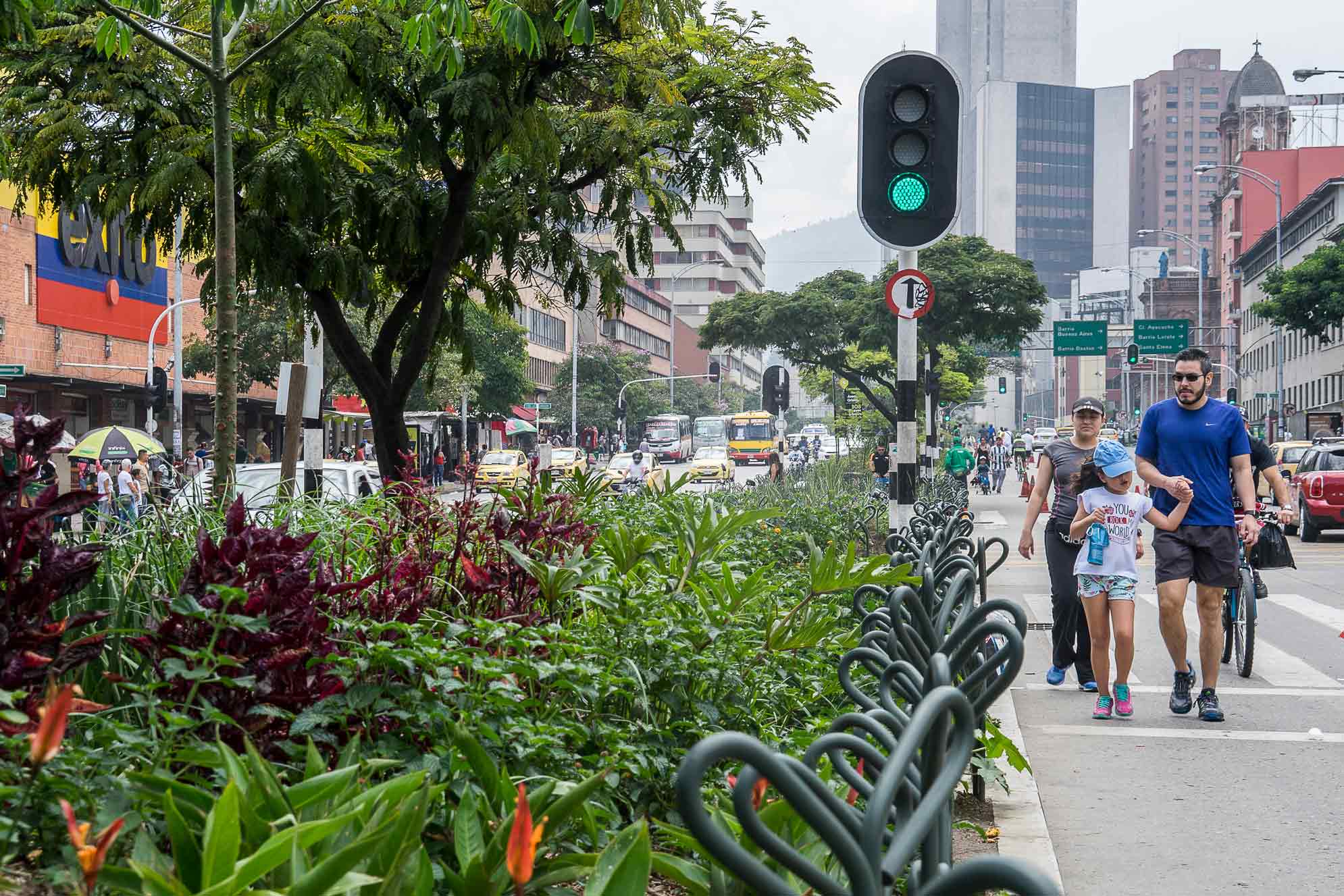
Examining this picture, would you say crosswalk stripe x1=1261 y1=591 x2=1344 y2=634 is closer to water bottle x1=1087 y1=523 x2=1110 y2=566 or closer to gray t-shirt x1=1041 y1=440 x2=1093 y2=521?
gray t-shirt x1=1041 y1=440 x2=1093 y2=521

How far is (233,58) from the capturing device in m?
10.1

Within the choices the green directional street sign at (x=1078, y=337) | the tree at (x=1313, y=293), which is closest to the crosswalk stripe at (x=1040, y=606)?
the tree at (x=1313, y=293)

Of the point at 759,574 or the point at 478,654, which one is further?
the point at 759,574

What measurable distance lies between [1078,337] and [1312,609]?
47.5 m

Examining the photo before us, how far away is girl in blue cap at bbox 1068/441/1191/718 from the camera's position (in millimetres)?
8320

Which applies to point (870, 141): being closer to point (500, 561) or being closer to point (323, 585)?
point (500, 561)

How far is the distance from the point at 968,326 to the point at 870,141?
101ft

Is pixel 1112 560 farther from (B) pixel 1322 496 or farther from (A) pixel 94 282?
Result: (A) pixel 94 282

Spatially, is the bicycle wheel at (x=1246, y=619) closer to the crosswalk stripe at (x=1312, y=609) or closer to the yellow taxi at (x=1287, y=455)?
the crosswalk stripe at (x=1312, y=609)

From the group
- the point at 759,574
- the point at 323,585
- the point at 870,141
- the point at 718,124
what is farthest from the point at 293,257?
the point at 323,585

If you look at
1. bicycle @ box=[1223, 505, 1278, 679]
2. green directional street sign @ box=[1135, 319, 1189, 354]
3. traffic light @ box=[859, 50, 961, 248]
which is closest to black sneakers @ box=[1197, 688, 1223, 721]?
bicycle @ box=[1223, 505, 1278, 679]

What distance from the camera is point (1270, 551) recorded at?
9.90 metres

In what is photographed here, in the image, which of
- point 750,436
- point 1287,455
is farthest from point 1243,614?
point 750,436

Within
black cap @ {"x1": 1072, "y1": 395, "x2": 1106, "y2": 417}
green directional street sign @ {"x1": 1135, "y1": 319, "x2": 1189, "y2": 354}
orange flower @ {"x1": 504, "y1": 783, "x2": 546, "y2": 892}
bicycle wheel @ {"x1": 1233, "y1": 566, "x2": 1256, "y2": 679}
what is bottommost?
Result: bicycle wheel @ {"x1": 1233, "y1": 566, "x2": 1256, "y2": 679}
